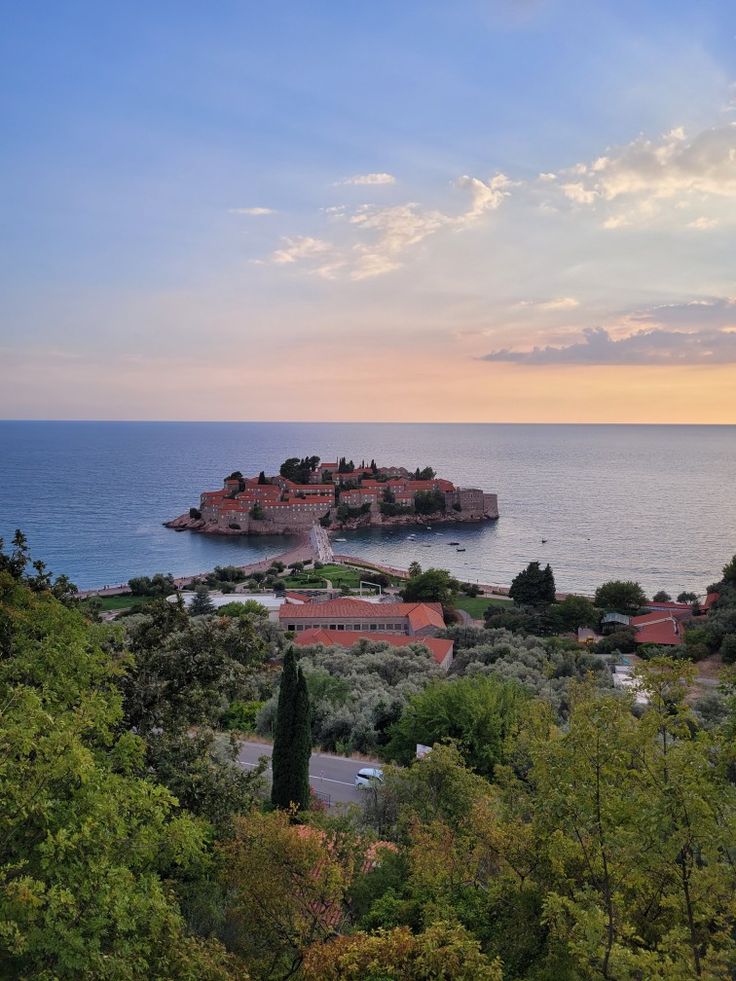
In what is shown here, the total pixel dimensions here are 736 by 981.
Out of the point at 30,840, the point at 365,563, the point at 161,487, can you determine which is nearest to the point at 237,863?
the point at 30,840

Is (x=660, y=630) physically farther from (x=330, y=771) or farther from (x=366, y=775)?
(x=366, y=775)

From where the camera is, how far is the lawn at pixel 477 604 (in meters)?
47.2

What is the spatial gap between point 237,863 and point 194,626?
13.0 ft

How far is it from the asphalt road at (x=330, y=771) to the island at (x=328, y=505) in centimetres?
6779

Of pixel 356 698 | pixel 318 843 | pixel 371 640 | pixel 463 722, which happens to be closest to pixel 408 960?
pixel 318 843

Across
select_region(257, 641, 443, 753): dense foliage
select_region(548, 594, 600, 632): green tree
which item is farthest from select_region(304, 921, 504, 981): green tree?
select_region(548, 594, 600, 632): green tree

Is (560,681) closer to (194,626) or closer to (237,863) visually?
(194,626)

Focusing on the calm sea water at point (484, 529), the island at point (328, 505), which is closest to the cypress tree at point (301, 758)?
the calm sea water at point (484, 529)

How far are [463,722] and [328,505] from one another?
7679cm

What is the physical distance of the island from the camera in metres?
86.2

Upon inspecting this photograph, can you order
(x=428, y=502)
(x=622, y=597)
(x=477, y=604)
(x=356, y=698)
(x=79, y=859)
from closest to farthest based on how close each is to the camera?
(x=79, y=859), (x=356, y=698), (x=622, y=597), (x=477, y=604), (x=428, y=502)

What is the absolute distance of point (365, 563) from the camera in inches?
2576

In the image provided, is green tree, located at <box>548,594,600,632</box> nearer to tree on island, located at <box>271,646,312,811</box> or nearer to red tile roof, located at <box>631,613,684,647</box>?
red tile roof, located at <box>631,613,684,647</box>

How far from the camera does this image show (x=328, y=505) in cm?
9269
